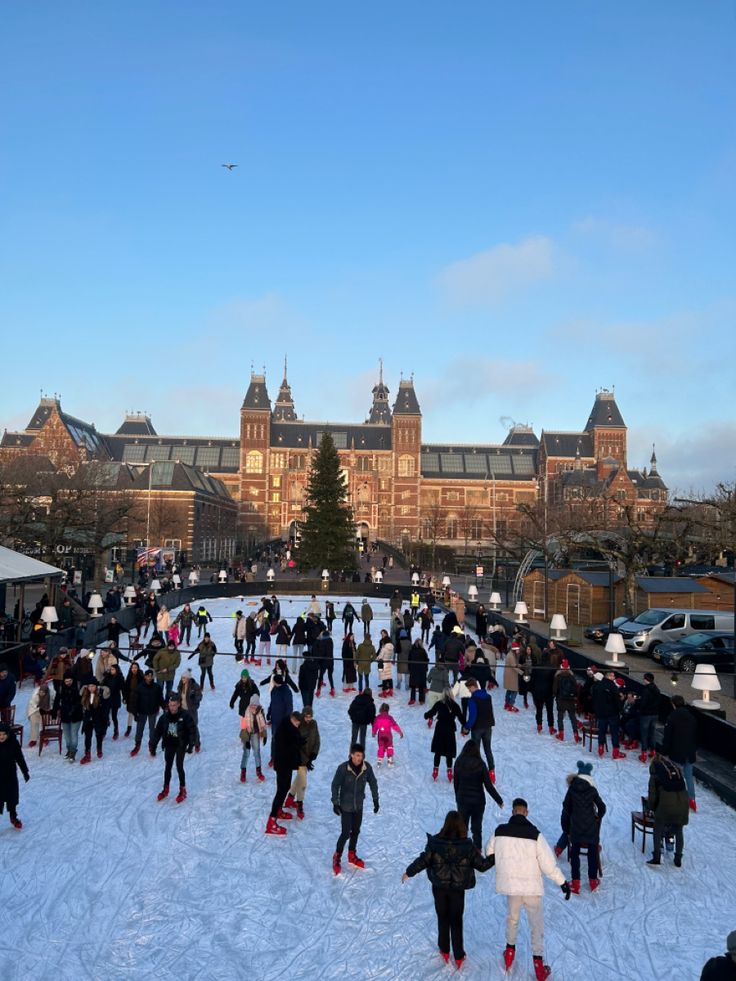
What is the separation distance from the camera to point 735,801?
9180 millimetres

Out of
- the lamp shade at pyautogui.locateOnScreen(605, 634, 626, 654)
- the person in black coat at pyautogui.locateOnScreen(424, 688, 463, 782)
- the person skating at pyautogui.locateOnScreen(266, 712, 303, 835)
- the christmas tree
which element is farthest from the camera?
the christmas tree

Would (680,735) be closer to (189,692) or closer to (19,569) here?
(189,692)

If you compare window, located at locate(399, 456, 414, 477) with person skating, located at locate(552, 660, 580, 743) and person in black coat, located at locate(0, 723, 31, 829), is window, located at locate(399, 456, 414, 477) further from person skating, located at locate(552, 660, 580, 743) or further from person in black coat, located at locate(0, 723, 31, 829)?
person in black coat, located at locate(0, 723, 31, 829)

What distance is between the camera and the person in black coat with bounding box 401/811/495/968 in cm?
525

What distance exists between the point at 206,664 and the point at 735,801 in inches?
390

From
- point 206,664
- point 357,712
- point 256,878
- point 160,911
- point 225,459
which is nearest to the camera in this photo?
point 160,911

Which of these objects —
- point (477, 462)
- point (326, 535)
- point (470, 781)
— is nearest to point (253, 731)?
point (470, 781)

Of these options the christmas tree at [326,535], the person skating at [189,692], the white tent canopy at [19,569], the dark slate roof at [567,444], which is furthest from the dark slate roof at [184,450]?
the person skating at [189,692]

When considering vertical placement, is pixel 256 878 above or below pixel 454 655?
below

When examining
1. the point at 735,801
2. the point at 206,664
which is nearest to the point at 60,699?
the point at 206,664

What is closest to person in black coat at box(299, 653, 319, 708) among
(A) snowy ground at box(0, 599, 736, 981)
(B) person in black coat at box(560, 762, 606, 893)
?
(A) snowy ground at box(0, 599, 736, 981)

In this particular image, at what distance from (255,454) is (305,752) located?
93.7 meters

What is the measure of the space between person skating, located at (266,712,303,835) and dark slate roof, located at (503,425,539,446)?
107 meters

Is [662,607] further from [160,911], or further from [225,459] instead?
[225,459]
